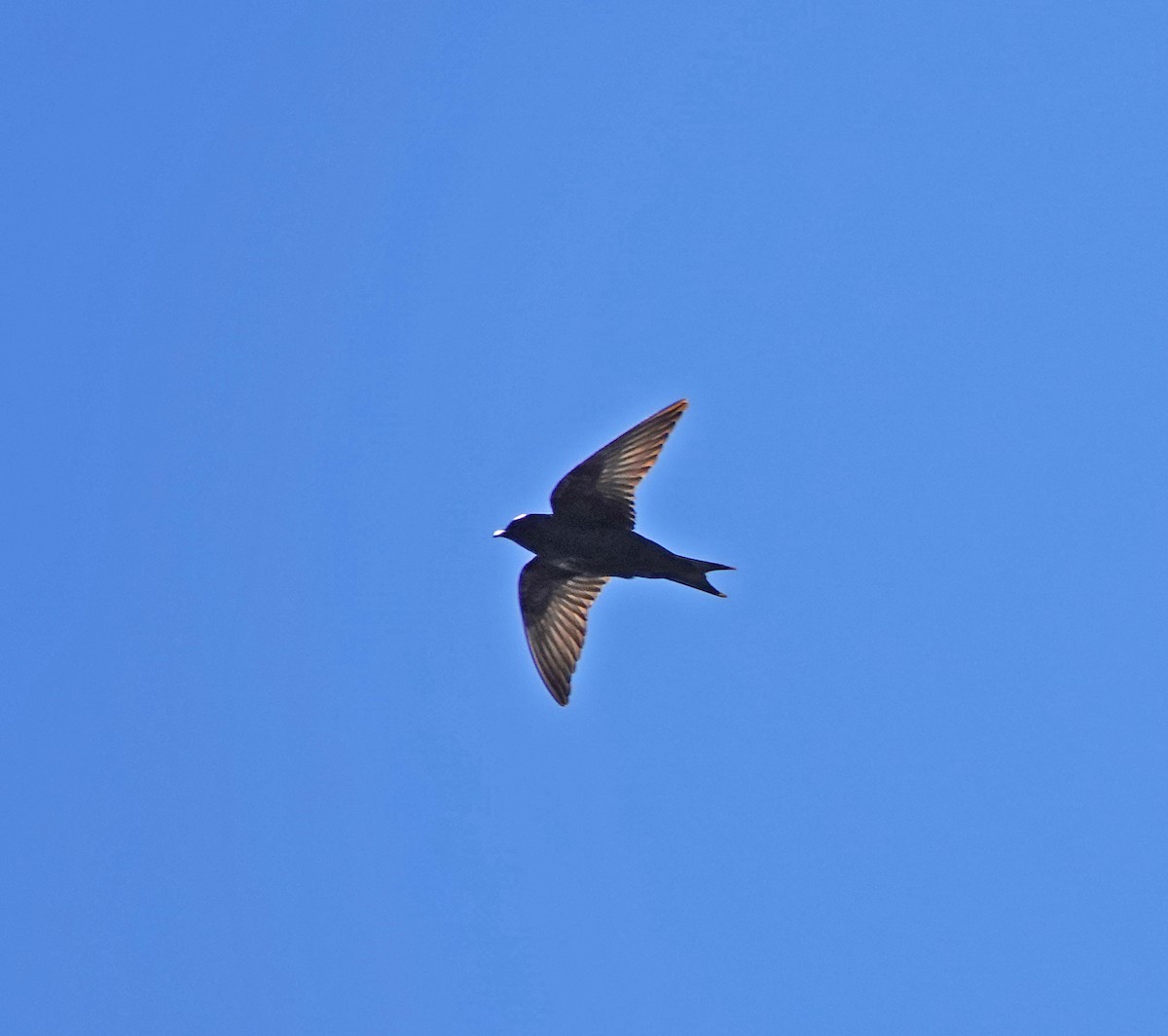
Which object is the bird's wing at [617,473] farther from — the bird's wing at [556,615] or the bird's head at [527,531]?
the bird's wing at [556,615]

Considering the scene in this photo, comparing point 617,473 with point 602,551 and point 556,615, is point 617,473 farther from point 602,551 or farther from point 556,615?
point 556,615

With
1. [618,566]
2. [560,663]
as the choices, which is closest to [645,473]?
[618,566]

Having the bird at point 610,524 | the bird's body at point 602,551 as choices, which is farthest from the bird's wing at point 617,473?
the bird's body at point 602,551

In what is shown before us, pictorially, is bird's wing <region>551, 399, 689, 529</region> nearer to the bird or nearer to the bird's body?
the bird

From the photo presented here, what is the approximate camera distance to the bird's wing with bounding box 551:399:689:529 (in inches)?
599

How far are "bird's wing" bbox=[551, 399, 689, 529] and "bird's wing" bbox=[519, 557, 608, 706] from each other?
1195 millimetres

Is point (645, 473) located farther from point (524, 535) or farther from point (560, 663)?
point (560, 663)

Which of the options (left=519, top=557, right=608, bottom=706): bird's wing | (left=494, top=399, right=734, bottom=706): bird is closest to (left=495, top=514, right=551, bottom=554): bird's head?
(left=494, top=399, right=734, bottom=706): bird

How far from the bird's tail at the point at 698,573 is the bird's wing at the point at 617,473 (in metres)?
0.67

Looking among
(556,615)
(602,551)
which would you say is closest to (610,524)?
(602,551)

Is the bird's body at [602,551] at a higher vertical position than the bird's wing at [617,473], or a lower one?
lower

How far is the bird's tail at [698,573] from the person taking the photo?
1480 cm

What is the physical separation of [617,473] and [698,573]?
1097mm

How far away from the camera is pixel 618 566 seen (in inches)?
603
